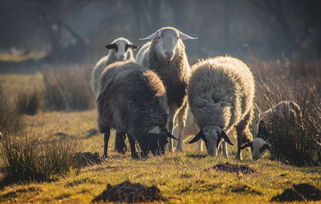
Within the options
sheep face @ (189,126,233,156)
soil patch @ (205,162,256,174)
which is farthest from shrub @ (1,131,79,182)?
sheep face @ (189,126,233,156)

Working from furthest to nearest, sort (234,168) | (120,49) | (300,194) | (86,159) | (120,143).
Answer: (120,49) < (120,143) < (86,159) < (234,168) < (300,194)

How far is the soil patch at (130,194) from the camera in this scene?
4570mm

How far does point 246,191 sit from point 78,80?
11.3 metres

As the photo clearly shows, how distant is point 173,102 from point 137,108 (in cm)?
138

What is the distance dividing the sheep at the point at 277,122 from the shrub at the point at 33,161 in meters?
3.11

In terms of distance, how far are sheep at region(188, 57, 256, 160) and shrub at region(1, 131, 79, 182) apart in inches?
80.7

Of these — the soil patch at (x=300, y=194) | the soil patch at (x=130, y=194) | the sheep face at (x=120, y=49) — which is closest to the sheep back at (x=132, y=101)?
the soil patch at (x=130, y=194)

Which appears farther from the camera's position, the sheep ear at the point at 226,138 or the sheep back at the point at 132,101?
the sheep ear at the point at 226,138

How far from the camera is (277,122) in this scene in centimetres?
770

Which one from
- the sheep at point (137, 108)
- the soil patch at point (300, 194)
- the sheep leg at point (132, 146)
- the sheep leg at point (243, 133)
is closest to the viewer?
the soil patch at point (300, 194)

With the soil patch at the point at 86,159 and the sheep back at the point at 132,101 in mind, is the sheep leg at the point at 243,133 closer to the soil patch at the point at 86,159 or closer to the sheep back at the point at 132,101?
the sheep back at the point at 132,101

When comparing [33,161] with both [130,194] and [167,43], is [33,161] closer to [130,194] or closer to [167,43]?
[130,194]

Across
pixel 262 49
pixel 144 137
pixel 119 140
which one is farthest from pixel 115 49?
pixel 262 49

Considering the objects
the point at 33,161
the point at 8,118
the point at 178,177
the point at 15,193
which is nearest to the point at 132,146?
the point at 178,177
